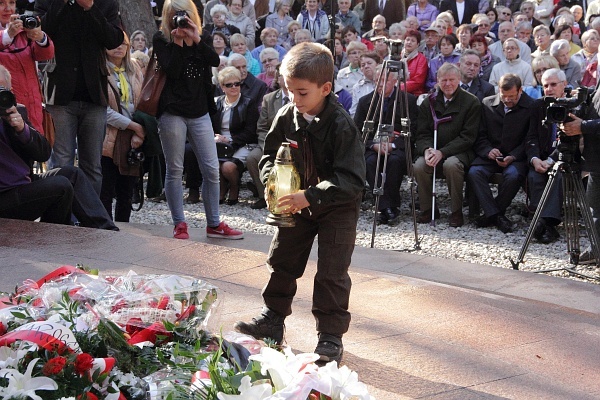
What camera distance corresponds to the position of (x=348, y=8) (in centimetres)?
1420

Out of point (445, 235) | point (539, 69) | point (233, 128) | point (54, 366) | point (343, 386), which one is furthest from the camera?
point (233, 128)

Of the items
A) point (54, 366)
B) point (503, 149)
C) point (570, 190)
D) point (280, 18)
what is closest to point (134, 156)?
point (503, 149)

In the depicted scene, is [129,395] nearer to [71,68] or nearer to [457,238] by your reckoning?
[71,68]

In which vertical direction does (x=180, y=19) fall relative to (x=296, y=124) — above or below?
above

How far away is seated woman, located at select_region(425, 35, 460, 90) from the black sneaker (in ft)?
23.8

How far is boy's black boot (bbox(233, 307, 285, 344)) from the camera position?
4102 millimetres

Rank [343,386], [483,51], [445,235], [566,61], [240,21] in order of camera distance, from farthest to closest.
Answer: [240,21] → [483,51] → [566,61] → [445,235] → [343,386]

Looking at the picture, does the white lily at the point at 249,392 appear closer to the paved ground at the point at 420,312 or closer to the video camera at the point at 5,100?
the paved ground at the point at 420,312

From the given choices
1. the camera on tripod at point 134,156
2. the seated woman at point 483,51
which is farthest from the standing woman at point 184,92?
the seated woman at point 483,51

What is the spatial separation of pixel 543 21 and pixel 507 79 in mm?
4788

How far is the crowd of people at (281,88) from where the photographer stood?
22.7 ft

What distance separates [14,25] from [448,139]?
182 inches

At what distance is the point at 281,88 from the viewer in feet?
33.6

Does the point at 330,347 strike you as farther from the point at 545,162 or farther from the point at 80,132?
the point at 545,162
